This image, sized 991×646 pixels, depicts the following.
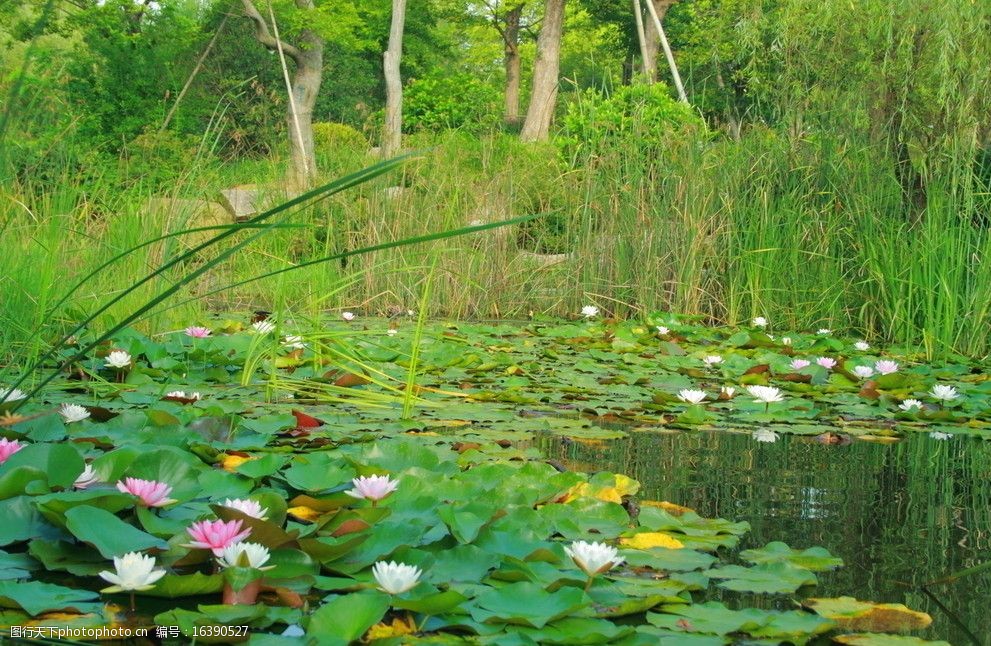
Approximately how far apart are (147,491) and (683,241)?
14.4 ft

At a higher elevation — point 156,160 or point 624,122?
point 624,122

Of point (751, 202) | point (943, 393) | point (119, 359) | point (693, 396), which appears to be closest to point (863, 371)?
point (943, 393)

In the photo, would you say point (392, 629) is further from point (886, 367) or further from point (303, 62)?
point (303, 62)

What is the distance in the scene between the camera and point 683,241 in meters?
5.39

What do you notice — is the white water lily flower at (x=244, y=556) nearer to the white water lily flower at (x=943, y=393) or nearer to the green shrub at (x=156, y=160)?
the white water lily flower at (x=943, y=393)

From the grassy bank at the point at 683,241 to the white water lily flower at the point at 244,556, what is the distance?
3.31m

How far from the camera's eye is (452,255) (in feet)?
18.5

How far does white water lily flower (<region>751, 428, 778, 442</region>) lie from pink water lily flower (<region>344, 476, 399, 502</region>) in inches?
51.2

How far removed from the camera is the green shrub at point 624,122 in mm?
5707

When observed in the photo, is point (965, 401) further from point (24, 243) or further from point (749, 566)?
point (24, 243)

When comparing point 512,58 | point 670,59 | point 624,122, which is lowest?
point 624,122

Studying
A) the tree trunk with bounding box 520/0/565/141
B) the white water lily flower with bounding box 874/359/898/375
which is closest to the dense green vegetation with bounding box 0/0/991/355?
the white water lily flower with bounding box 874/359/898/375

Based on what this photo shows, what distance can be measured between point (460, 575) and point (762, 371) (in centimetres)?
Answer: 234

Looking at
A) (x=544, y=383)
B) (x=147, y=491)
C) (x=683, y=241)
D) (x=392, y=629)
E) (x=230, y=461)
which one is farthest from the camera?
(x=683, y=241)
